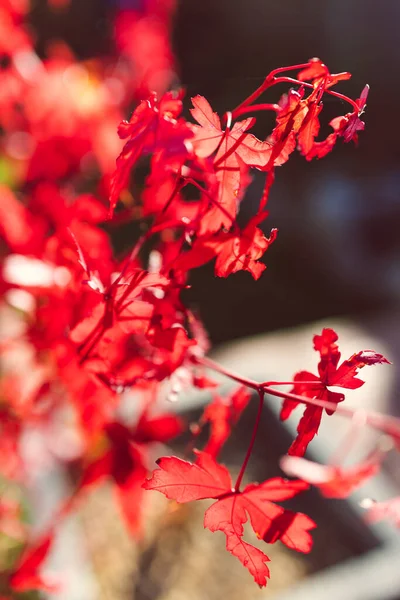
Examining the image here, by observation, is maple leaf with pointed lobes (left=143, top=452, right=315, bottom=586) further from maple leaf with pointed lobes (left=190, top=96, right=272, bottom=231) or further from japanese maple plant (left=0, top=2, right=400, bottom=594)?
maple leaf with pointed lobes (left=190, top=96, right=272, bottom=231)

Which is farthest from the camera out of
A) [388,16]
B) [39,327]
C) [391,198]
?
[388,16]

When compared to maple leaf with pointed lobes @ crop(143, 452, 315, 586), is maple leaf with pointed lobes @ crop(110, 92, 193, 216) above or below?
above

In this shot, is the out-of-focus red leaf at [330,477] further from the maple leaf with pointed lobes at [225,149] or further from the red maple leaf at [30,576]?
the red maple leaf at [30,576]

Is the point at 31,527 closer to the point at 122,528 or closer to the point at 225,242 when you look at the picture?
the point at 122,528

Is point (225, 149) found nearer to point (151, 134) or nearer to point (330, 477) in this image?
point (151, 134)

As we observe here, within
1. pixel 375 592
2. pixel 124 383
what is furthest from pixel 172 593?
pixel 124 383

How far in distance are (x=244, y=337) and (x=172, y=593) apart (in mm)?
1013

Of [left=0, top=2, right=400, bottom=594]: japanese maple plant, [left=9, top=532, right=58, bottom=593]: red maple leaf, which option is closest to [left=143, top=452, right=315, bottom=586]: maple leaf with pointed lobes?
[left=0, top=2, right=400, bottom=594]: japanese maple plant

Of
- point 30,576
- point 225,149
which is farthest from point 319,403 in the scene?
point 30,576

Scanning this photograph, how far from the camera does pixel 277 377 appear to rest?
4.20 feet

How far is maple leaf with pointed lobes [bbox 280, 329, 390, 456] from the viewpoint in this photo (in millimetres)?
308

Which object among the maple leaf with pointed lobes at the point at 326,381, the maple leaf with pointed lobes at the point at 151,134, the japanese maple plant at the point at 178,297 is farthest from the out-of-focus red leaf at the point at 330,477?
the maple leaf with pointed lobes at the point at 151,134

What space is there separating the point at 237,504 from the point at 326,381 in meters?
0.10

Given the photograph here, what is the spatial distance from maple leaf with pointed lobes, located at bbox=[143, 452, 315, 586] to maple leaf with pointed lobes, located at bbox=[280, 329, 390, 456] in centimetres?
5
